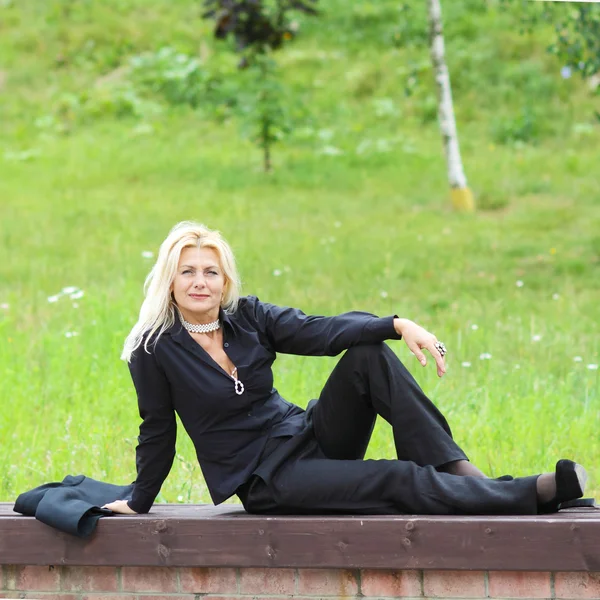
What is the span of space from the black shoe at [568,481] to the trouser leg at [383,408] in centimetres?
39

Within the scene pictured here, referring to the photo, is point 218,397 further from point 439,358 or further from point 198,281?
point 439,358

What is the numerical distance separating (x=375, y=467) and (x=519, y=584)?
641 millimetres

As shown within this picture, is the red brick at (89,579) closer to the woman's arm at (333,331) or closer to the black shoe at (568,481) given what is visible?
the woman's arm at (333,331)

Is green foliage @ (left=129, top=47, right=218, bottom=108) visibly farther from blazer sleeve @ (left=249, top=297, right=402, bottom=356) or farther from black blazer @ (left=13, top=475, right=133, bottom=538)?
black blazer @ (left=13, top=475, right=133, bottom=538)

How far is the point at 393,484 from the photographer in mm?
3893

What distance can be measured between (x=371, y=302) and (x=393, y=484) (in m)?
5.63

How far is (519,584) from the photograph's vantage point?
3664mm

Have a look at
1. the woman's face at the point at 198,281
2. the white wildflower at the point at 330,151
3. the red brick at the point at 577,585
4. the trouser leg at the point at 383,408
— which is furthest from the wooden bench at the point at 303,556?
the white wildflower at the point at 330,151

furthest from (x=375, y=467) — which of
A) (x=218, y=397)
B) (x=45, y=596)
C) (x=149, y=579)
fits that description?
(x=45, y=596)

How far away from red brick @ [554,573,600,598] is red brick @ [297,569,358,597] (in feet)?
2.26

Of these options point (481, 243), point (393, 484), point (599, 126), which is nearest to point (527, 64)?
point (599, 126)

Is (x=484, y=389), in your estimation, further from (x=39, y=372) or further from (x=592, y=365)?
(x=39, y=372)

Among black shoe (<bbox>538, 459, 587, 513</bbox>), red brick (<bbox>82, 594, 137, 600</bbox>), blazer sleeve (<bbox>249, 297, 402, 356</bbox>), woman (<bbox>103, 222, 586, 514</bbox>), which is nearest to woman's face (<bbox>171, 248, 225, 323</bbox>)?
woman (<bbox>103, 222, 586, 514</bbox>)

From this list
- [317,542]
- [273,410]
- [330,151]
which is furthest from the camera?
[330,151]
